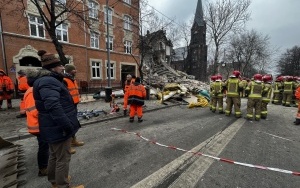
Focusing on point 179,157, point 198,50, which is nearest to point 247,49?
point 198,50

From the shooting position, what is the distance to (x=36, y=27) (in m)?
15.6

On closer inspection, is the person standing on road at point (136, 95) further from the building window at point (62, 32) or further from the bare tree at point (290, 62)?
the bare tree at point (290, 62)

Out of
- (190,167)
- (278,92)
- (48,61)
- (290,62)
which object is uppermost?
(290,62)

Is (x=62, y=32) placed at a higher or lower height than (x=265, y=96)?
higher

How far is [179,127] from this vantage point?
21.1 feet

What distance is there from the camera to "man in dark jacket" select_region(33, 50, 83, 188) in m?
2.28

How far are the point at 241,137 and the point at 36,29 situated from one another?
58.4 feet

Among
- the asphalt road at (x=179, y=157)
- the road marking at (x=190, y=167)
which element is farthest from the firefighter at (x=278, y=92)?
the road marking at (x=190, y=167)

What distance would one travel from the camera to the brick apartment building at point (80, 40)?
14.0 meters

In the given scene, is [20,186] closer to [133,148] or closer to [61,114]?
[61,114]

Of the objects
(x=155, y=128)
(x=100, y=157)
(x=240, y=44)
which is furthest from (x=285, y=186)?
(x=240, y=44)

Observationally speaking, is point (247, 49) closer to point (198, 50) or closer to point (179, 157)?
point (198, 50)

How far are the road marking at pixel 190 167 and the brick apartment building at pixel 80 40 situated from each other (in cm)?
981

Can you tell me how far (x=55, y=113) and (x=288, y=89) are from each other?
14.4m
